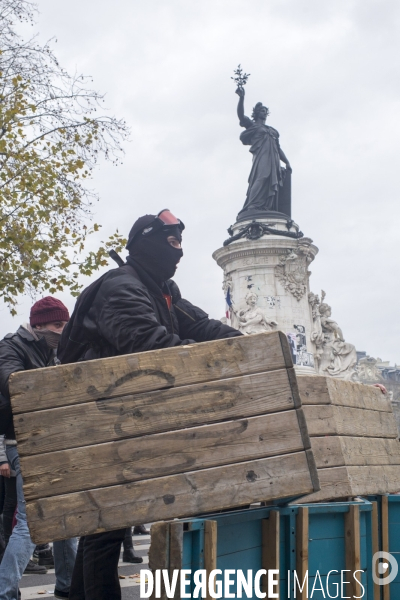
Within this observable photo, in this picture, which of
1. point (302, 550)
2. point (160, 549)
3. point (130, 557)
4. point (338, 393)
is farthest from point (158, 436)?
point (130, 557)

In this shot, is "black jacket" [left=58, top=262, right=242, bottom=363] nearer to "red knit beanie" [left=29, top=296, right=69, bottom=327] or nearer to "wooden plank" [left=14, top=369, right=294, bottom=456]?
"wooden plank" [left=14, top=369, right=294, bottom=456]

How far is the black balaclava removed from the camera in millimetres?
4188

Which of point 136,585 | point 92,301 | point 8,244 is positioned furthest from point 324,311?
point 92,301

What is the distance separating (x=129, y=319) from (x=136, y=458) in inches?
33.1

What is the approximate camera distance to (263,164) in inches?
1068

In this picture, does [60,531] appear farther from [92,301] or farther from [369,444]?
[369,444]

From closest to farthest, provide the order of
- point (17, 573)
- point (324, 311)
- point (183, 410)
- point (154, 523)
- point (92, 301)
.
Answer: point (154, 523)
point (183, 410)
point (92, 301)
point (17, 573)
point (324, 311)

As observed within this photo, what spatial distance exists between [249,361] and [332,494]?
1364 mm

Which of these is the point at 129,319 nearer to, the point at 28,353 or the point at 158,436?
the point at 158,436

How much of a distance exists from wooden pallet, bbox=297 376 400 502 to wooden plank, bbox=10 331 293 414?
1.16 m

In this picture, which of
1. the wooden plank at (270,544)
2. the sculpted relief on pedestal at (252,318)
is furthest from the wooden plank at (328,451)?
the sculpted relief on pedestal at (252,318)

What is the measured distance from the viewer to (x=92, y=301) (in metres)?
3.94

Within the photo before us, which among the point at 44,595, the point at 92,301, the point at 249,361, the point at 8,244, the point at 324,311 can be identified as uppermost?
the point at 324,311

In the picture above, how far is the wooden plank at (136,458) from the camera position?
9.93ft
